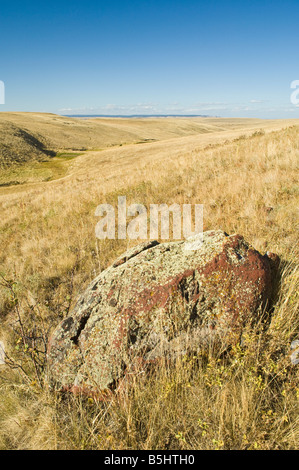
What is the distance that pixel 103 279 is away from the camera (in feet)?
9.46

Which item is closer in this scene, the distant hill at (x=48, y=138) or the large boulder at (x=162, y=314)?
the large boulder at (x=162, y=314)

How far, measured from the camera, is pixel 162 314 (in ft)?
7.63

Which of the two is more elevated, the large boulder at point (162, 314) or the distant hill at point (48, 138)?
the distant hill at point (48, 138)

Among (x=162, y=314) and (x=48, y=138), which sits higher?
(x=48, y=138)

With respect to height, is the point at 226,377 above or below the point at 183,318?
below

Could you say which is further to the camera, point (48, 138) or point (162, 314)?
point (48, 138)

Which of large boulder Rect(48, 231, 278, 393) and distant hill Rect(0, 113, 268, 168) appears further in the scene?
distant hill Rect(0, 113, 268, 168)

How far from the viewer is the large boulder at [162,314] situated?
2277 millimetres

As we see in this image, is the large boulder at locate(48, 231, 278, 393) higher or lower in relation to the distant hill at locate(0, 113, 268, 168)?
lower

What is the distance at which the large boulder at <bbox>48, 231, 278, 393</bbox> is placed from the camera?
2.28 metres

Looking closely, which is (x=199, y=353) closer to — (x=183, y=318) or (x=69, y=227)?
(x=183, y=318)
